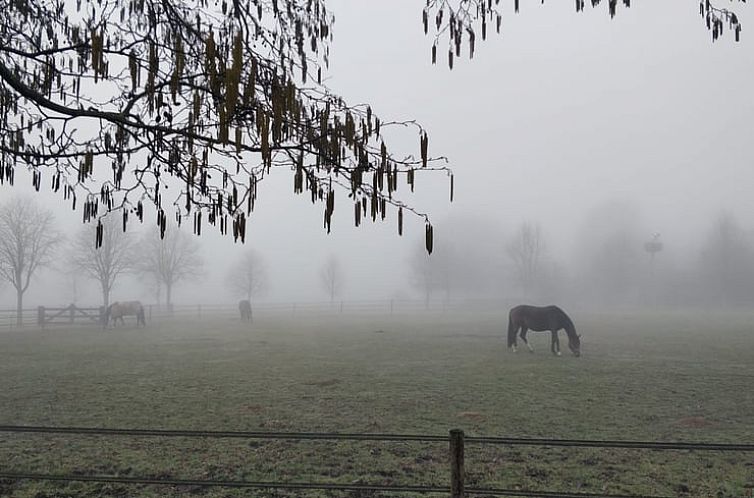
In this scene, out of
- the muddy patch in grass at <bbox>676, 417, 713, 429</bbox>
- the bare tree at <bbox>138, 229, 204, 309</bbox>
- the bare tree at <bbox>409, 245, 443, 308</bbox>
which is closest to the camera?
the muddy patch in grass at <bbox>676, 417, 713, 429</bbox>

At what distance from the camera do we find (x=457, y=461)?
355 centimetres

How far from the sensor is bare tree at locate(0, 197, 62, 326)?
3412cm

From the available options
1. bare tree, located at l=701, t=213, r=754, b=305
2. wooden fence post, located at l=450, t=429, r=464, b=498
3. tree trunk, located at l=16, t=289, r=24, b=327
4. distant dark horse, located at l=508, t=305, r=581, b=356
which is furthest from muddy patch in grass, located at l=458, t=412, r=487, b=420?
bare tree, located at l=701, t=213, r=754, b=305

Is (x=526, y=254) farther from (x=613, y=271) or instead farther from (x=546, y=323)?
(x=546, y=323)

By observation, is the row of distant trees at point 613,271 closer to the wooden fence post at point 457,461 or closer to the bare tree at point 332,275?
the bare tree at point 332,275

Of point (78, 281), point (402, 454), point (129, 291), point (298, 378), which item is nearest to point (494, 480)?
point (402, 454)

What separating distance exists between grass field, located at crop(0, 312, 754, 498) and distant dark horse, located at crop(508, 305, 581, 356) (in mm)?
547

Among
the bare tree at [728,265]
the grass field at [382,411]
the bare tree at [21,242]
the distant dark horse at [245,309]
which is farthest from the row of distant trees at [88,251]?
the bare tree at [728,265]

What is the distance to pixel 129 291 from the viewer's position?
11250 cm

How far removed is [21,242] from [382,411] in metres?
36.8

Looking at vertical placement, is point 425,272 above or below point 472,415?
above

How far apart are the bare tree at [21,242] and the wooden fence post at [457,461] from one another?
38.8m

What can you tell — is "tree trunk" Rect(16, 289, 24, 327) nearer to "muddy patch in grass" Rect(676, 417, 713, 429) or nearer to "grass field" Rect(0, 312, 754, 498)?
"grass field" Rect(0, 312, 754, 498)

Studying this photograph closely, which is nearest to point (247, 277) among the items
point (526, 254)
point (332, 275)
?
point (332, 275)
